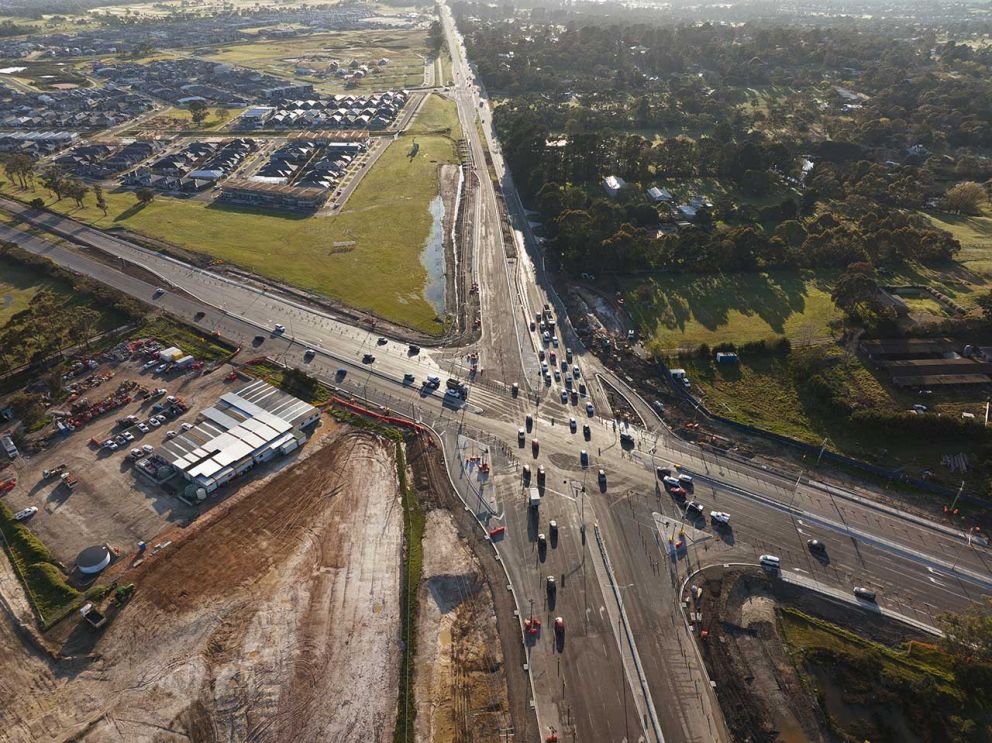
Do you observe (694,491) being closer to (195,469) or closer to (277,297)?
(195,469)

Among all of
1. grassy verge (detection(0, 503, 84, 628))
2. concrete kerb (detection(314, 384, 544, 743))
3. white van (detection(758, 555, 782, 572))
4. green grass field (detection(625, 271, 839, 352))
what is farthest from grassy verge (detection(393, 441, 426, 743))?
green grass field (detection(625, 271, 839, 352))

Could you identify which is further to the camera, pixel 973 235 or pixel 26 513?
pixel 973 235

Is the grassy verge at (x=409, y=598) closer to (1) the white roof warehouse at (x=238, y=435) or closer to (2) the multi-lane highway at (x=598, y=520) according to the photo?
(2) the multi-lane highway at (x=598, y=520)

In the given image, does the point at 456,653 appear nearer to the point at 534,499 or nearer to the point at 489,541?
the point at 489,541

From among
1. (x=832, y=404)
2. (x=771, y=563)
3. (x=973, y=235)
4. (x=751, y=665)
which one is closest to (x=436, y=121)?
(x=973, y=235)

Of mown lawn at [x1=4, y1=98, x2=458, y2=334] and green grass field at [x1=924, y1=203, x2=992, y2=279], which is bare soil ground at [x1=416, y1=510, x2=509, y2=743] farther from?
green grass field at [x1=924, y1=203, x2=992, y2=279]

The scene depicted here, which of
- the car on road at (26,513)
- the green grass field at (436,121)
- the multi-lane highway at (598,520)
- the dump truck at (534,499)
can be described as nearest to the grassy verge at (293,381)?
the multi-lane highway at (598,520)
